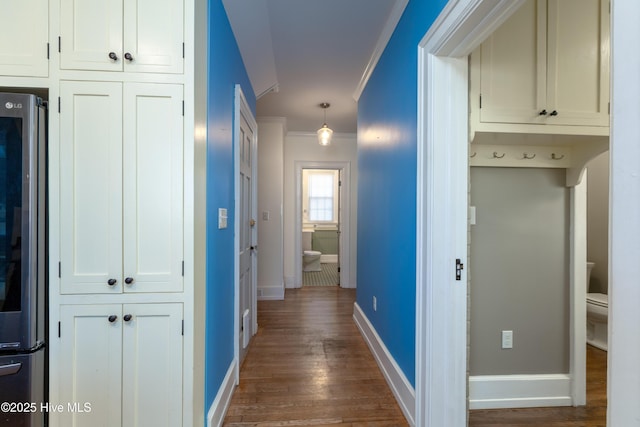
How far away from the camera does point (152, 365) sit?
4.07 feet

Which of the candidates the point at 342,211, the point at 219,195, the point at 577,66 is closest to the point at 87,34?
the point at 219,195

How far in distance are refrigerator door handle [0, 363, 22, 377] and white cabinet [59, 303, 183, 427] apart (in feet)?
0.44

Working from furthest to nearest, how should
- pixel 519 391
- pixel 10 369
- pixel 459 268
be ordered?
pixel 519 391, pixel 459 268, pixel 10 369

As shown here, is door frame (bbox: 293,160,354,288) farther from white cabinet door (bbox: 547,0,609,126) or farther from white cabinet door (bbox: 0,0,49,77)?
white cabinet door (bbox: 0,0,49,77)

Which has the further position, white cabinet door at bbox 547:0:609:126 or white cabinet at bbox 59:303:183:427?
white cabinet door at bbox 547:0:609:126

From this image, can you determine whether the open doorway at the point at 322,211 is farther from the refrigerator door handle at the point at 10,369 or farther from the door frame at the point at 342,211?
the refrigerator door handle at the point at 10,369

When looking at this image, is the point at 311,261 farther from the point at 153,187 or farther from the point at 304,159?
the point at 153,187

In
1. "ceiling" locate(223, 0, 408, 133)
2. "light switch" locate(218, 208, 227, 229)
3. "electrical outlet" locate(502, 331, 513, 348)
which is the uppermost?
"ceiling" locate(223, 0, 408, 133)

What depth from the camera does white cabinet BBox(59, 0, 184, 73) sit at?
1208mm

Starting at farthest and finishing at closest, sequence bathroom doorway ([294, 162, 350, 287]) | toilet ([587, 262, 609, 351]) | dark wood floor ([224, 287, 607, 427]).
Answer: bathroom doorway ([294, 162, 350, 287]), toilet ([587, 262, 609, 351]), dark wood floor ([224, 287, 607, 427])

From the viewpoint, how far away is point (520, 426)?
5.49 ft

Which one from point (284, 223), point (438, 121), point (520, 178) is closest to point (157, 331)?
point (438, 121)

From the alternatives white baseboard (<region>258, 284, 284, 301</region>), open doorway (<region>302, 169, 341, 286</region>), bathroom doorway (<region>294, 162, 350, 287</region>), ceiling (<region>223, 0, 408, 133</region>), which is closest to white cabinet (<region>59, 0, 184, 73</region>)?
ceiling (<region>223, 0, 408, 133</region>)

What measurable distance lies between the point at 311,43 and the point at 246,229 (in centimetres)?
168
